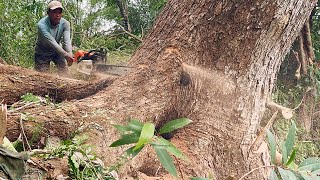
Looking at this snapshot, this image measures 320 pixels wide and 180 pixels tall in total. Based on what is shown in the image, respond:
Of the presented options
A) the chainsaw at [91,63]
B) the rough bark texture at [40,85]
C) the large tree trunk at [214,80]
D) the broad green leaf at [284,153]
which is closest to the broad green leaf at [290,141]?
the broad green leaf at [284,153]

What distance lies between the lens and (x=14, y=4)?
666 centimetres

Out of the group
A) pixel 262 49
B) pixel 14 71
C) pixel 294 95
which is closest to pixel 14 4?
pixel 14 71

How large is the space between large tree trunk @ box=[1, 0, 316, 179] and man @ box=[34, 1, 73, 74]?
184cm

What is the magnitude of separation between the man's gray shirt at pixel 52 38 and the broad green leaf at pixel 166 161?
3344mm

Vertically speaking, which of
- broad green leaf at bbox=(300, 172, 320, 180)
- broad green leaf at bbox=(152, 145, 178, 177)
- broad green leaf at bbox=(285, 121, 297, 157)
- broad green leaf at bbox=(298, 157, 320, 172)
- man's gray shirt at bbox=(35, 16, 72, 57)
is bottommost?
broad green leaf at bbox=(300, 172, 320, 180)

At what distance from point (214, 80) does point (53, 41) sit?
230cm

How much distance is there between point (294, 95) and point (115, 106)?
143 inches

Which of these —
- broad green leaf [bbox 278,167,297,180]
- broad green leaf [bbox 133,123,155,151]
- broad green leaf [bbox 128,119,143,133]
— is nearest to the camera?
broad green leaf [bbox 133,123,155,151]

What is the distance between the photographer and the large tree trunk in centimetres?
266

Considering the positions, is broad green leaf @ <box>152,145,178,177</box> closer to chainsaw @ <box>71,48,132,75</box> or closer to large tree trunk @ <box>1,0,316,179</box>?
large tree trunk @ <box>1,0,316,179</box>

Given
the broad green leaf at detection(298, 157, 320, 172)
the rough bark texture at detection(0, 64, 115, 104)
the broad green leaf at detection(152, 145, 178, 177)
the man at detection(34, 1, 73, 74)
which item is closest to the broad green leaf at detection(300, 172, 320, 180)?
the broad green leaf at detection(298, 157, 320, 172)

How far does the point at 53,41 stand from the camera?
4.44 meters

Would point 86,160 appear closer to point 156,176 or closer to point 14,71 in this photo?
point 156,176

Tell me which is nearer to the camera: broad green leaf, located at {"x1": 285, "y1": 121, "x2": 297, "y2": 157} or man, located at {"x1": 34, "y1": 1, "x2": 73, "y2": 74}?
broad green leaf, located at {"x1": 285, "y1": 121, "x2": 297, "y2": 157}
